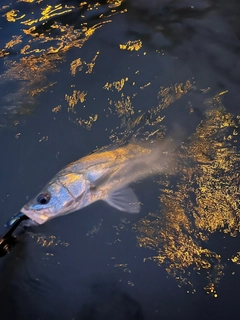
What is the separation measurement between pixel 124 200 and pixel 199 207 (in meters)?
0.50

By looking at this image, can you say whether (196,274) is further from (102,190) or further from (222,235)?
(102,190)

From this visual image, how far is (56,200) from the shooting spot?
2850 mm

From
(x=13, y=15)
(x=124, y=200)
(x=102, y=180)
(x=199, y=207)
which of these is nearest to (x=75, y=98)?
(x=102, y=180)

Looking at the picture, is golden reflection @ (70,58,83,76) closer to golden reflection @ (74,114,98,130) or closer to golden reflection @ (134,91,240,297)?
golden reflection @ (74,114,98,130)

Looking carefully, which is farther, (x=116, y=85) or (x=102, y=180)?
(x=116, y=85)

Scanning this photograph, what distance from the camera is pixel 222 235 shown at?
294cm

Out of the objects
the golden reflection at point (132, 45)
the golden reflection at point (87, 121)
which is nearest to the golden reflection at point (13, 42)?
the golden reflection at point (132, 45)

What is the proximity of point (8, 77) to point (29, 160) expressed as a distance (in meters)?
1.17

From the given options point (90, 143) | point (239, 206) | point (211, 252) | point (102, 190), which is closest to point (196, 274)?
point (211, 252)

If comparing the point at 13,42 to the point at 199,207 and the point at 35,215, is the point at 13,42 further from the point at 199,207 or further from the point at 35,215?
the point at 199,207

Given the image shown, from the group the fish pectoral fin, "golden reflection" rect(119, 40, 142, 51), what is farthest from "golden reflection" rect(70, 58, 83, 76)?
the fish pectoral fin

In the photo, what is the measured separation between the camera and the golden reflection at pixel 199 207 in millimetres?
2855

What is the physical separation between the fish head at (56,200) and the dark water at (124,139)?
0.23 meters

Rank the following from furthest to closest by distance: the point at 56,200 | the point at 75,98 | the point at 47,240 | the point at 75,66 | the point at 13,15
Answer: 1. the point at 13,15
2. the point at 75,66
3. the point at 75,98
4. the point at 47,240
5. the point at 56,200
